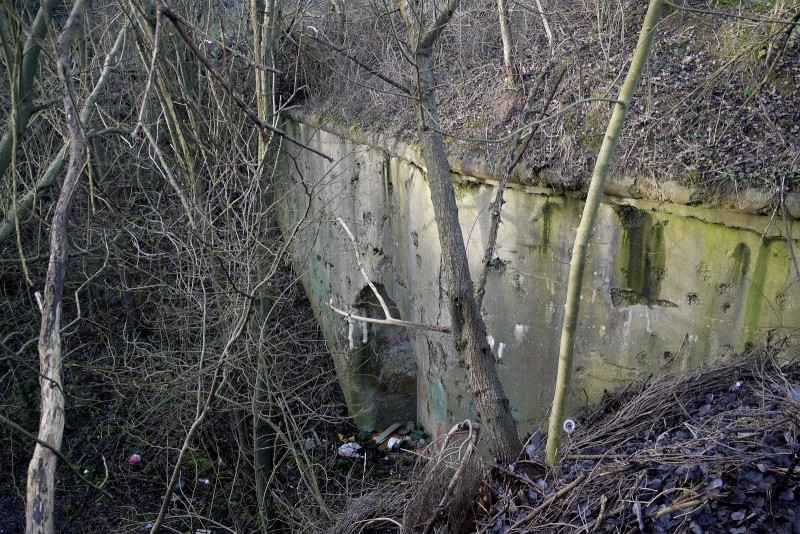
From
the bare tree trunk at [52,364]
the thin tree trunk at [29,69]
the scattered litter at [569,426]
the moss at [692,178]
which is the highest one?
the thin tree trunk at [29,69]

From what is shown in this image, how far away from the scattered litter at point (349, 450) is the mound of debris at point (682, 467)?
4692mm

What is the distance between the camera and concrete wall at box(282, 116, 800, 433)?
4.04m

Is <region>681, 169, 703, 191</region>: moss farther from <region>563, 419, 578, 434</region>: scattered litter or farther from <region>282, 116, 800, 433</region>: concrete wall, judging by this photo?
<region>563, 419, 578, 434</region>: scattered litter

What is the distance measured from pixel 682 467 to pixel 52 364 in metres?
2.65

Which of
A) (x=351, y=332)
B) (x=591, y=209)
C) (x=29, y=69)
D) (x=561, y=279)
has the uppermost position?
(x=29, y=69)

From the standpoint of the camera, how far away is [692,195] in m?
4.09

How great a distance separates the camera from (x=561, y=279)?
4867 mm

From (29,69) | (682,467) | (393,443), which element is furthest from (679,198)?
(393,443)

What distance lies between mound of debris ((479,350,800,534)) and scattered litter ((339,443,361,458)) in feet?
15.4

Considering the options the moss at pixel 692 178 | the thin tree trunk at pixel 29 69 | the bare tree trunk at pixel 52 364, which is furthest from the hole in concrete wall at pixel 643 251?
the thin tree trunk at pixel 29 69

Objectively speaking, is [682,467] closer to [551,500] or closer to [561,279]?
[551,500]

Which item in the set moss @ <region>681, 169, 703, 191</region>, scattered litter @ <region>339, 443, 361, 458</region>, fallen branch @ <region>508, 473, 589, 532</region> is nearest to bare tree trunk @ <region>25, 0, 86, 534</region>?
fallen branch @ <region>508, 473, 589, 532</region>

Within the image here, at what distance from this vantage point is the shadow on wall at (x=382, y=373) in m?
8.52

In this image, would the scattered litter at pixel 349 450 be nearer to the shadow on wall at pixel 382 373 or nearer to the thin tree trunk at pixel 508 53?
the shadow on wall at pixel 382 373
